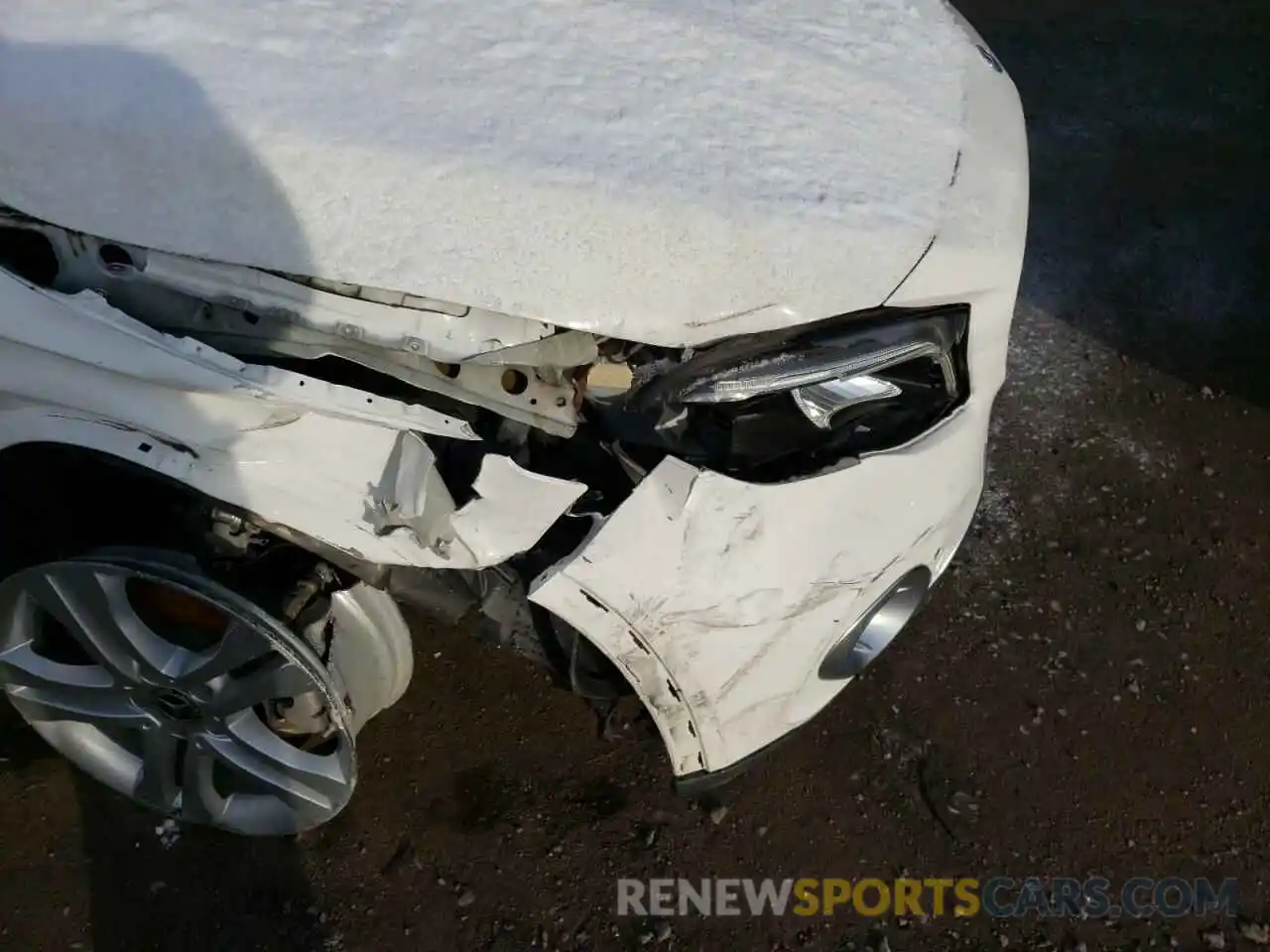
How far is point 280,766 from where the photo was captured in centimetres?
221

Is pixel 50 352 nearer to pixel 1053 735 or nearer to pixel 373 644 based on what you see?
pixel 373 644

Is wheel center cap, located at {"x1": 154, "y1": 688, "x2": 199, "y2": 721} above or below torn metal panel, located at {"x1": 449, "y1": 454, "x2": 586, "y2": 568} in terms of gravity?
below

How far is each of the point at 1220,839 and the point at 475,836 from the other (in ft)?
5.76

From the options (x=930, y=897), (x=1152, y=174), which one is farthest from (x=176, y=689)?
(x=1152, y=174)

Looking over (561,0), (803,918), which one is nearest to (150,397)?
(561,0)

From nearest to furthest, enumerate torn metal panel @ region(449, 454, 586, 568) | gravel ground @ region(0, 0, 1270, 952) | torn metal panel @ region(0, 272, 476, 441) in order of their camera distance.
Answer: torn metal panel @ region(0, 272, 476, 441), torn metal panel @ region(449, 454, 586, 568), gravel ground @ region(0, 0, 1270, 952)

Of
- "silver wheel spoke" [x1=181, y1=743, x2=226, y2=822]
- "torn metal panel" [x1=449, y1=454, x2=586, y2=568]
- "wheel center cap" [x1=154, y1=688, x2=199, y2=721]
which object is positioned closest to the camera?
"torn metal panel" [x1=449, y1=454, x2=586, y2=568]

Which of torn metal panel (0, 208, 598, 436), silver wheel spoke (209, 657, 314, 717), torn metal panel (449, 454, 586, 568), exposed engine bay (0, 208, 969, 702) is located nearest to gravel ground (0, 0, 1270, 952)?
silver wheel spoke (209, 657, 314, 717)

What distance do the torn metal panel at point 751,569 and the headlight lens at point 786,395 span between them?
2.8 inches

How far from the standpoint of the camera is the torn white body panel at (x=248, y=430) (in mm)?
1681

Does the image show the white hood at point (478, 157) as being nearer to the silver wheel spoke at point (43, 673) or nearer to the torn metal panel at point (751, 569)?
the torn metal panel at point (751, 569)

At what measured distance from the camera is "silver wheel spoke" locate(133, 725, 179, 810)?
225cm

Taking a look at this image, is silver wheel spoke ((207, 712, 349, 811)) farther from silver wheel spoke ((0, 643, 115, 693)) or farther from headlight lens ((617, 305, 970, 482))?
headlight lens ((617, 305, 970, 482))

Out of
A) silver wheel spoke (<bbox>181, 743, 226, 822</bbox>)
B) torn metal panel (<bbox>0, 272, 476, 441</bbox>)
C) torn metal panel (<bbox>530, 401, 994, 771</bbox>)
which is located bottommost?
silver wheel spoke (<bbox>181, 743, 226, 822</bbox>)
